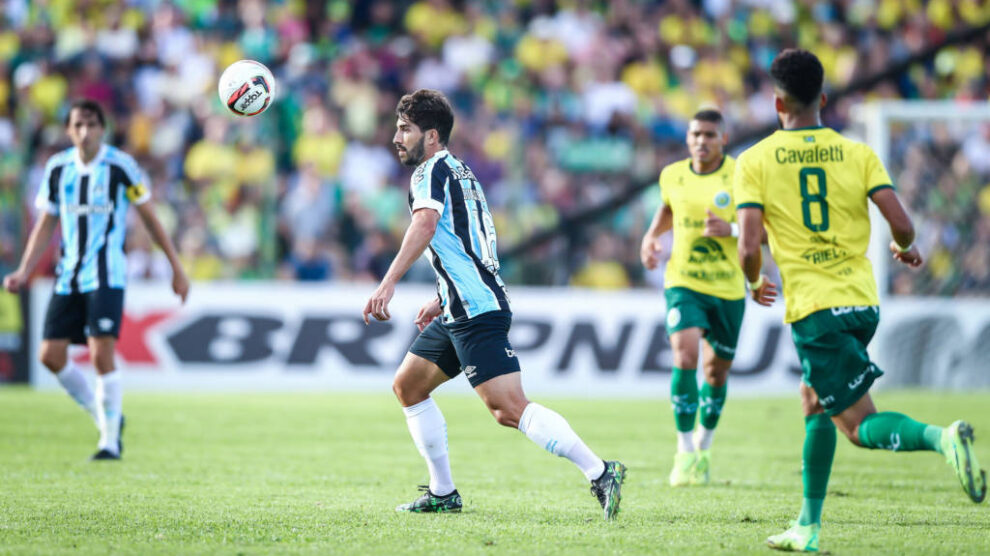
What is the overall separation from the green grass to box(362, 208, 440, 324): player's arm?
113 centimetres

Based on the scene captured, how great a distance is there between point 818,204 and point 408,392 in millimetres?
2610

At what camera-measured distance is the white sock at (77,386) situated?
980 cm

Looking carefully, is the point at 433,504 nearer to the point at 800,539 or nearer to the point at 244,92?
the point at 800,539

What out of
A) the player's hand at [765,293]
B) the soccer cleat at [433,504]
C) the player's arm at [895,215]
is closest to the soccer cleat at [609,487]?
the soccer cleat at [433,504]

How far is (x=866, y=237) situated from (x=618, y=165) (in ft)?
42.3

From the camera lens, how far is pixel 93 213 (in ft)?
31.4

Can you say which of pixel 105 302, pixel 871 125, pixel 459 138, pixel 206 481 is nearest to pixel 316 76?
pixel 459 138

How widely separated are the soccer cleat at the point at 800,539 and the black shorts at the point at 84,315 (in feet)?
18.9

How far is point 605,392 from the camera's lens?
16.8 m

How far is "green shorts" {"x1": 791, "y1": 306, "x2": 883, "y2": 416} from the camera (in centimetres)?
554

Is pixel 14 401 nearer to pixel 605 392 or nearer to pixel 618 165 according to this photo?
pixel 605 392

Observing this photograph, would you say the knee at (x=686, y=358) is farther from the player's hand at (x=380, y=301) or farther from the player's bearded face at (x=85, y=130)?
the player's bearded face at (x=85, y=130)

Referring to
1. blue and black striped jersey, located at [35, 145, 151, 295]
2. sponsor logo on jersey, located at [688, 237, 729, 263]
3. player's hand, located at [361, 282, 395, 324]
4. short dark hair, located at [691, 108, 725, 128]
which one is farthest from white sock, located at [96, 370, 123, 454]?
short dark hair, located at [691, 108, 725, 128]

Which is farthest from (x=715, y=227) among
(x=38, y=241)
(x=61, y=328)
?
(x=38, y=241)
